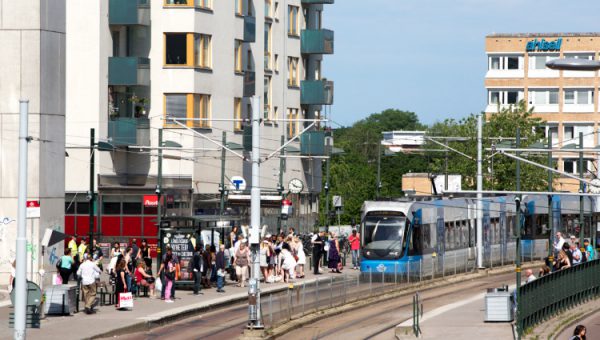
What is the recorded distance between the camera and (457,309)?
133 feet

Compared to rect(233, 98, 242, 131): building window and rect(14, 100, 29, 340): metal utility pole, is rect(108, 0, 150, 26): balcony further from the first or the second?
rect(14, 100, 29, 340): metal utility pole

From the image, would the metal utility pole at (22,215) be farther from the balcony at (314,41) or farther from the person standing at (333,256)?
the balcony at (314,41)

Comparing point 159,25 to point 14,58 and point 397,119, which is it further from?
point 397,119

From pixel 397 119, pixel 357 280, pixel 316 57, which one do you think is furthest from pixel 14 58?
pixel 397 119

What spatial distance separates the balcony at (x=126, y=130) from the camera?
A: 62.3m

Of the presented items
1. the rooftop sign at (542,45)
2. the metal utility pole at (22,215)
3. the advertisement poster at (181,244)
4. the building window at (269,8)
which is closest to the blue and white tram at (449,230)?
the advertisement poster at (181,244)

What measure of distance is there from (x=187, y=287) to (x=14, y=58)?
369 inches

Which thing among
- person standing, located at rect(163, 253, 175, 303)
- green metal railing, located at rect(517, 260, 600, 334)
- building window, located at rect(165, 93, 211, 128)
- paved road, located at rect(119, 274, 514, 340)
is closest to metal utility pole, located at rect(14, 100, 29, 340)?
paved road, located at rect(119, 274, 514, 340)

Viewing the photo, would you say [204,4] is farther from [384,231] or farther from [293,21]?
[384,231]

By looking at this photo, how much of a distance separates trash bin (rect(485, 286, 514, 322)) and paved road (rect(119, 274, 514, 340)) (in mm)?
483

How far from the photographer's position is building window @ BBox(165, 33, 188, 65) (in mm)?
64938

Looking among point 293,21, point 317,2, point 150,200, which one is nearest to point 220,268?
point 150,200

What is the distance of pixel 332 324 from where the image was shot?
38.0 m

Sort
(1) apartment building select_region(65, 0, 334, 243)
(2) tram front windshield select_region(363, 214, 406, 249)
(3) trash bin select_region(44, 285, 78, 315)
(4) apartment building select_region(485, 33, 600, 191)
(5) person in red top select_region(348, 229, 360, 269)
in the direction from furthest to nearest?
1. (4) apartment building select_region(485, 33, 600, 191)
2. (1) apartment building select_region(65, 0, 334, 243)
3. (5) person in red top select_region(348, 229, 360, 269)
4. (2) tram front windshield select_region(363, 214, 406, 249)
5. (3) trash bin select_region(44, 285, 78, 315)
